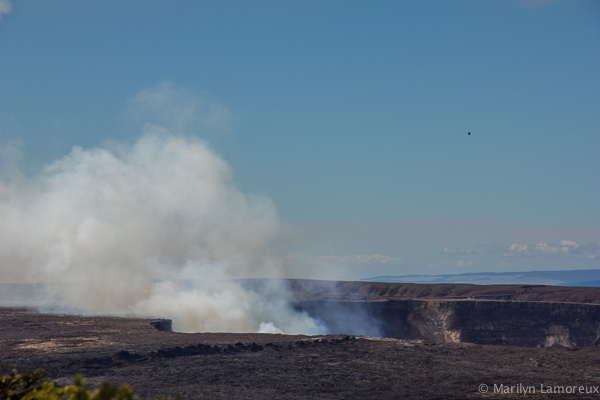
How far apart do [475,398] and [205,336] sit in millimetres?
24067

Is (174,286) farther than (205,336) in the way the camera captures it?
Yes

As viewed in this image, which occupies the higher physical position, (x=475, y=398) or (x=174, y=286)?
(x=174, y=286)

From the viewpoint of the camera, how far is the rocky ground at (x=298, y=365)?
933 inches

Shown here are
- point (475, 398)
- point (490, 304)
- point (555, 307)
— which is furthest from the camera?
point (490, 304)

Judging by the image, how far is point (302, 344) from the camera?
122 ft

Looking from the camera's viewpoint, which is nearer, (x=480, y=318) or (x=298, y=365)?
(x=298, y=365)

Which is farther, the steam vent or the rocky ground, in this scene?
the steam vent

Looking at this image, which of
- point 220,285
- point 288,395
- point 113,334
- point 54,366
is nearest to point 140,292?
point 220,285

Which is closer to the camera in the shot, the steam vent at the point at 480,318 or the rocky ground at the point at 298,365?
the rocky ground at the point at 298,365

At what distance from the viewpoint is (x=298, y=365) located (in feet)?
98.4

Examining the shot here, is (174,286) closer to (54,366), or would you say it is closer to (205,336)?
(205,336)

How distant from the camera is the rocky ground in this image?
77.8 feet

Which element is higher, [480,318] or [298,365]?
[480,318]

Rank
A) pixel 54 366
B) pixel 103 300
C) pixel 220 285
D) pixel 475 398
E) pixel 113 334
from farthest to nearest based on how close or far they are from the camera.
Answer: pixel 220 285
pixel 103 300
pixel 113 334
pixel 54 366
pixel 475 398
